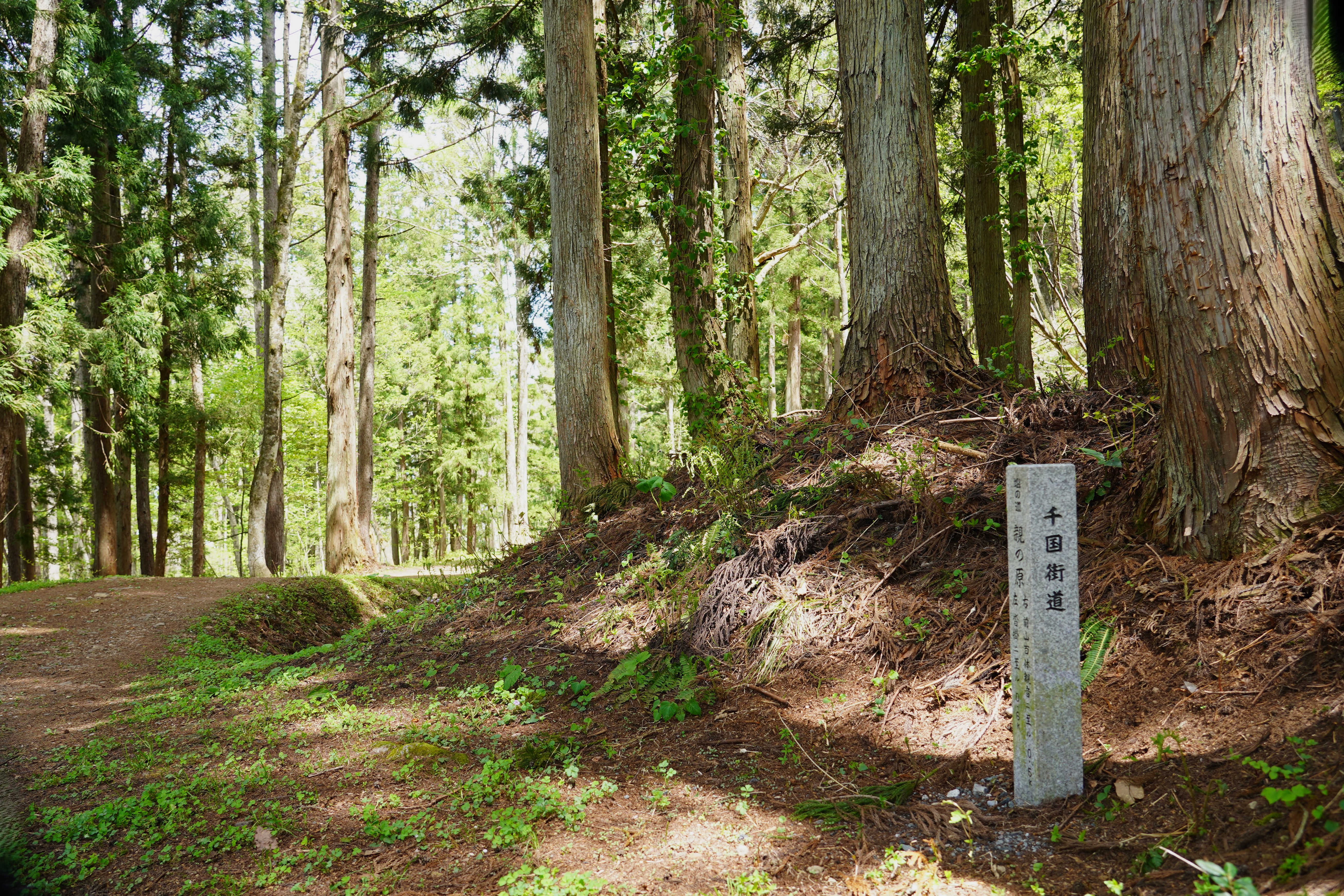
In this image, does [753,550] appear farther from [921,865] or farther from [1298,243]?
[1298,243]

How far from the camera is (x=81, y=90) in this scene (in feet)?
39.9

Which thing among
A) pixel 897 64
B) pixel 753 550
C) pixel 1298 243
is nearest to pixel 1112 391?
pixel 1298 243

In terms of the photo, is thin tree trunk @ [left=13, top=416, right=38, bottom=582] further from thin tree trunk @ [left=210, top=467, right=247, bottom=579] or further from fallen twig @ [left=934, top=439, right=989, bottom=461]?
fallen twig @ [left=934, top=439, right=989, bottom=461]

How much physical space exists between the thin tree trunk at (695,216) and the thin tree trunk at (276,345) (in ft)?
30.2

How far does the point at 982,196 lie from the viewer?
30.8ft

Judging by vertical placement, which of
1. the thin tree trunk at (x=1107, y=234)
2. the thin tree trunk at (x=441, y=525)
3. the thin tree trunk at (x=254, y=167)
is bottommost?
the thin tree trunk at (x=441, y=525)

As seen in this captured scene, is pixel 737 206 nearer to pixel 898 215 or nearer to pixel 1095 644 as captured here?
pixel 898 215

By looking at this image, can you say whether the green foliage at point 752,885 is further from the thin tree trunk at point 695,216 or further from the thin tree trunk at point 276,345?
the thin tree trunk at point 276,345

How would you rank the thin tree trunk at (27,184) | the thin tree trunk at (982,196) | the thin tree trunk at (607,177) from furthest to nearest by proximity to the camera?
the thin tree trunk at (27,184), the thin tree trunk at (982,196), the thin tree trunk at (607,177)

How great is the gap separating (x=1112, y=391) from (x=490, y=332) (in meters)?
24.5

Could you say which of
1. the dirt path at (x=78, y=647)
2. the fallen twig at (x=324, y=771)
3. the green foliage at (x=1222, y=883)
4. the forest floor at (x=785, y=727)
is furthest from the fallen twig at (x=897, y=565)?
the dirt path at (x=78, y=647)

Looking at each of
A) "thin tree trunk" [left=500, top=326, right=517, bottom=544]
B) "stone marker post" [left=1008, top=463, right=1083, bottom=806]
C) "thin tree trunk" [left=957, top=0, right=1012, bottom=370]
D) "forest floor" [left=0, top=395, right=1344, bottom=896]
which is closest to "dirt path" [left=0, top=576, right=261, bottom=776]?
"forest floor" [left=0, top=395, right=1344, bottom=896]

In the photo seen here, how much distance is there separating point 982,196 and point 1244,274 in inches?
264

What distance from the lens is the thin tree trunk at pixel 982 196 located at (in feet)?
30.0
